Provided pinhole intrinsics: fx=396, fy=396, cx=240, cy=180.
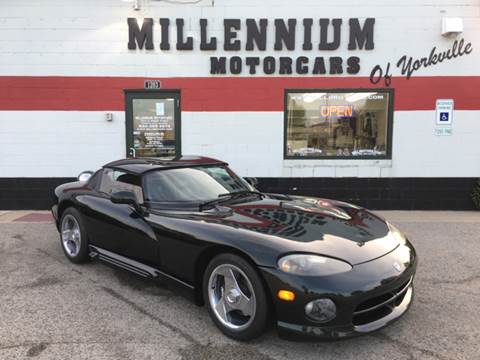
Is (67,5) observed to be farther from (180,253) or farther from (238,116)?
(180,253)

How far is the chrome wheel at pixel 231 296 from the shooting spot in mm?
2891

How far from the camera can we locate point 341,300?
8.53ft

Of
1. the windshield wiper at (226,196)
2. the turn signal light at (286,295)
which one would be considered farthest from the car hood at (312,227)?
the turn signal light at (286,295)

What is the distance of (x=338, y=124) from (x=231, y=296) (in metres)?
5.99

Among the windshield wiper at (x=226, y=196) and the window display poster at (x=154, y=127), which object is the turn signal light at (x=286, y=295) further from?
the window display poster at (x=154, y=127)

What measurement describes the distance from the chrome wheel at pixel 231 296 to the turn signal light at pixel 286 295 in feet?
0.73

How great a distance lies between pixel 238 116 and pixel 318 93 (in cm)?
169

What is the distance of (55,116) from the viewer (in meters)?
7.99

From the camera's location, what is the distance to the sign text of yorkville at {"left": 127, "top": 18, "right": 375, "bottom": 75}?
7.80 metres

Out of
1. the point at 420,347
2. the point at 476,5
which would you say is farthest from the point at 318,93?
the point at 420,347

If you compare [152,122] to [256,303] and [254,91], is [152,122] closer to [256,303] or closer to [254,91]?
[254,91]

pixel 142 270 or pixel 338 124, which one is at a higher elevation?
pixel 338 124

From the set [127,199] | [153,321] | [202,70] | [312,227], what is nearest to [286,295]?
[312,227]

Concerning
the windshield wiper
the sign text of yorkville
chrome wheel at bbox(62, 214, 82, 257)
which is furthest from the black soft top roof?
the sign text of yorkville
